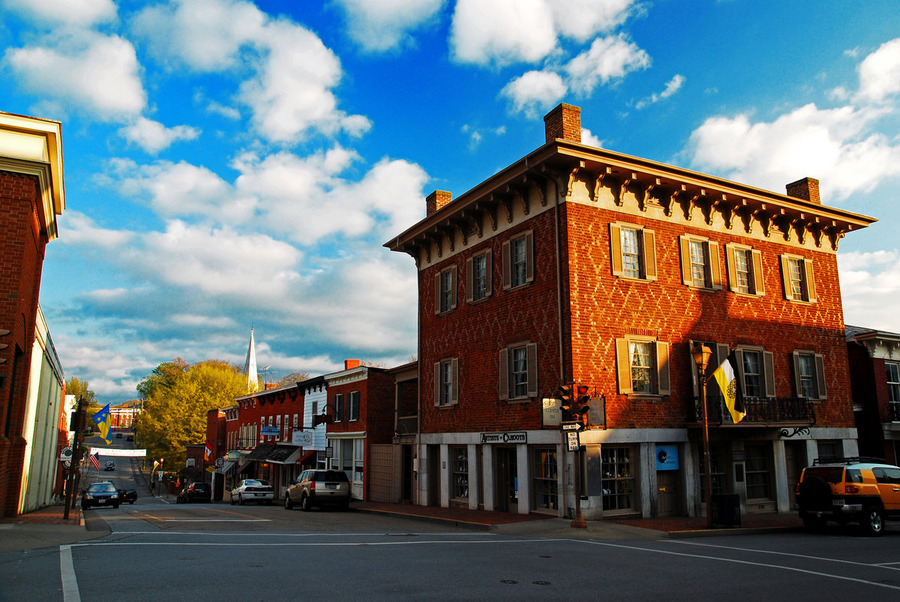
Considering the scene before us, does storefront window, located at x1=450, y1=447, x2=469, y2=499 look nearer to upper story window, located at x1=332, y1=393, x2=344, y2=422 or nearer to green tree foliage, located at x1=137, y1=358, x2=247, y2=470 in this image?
upper story window, located at x1=332, y1=393, x2=344, y2=422

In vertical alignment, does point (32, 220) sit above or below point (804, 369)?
above

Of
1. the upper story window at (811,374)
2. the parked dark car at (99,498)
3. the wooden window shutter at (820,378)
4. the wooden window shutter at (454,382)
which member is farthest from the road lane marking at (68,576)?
the parked dark car at (99,498)

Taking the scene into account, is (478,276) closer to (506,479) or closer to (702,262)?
(506,479)

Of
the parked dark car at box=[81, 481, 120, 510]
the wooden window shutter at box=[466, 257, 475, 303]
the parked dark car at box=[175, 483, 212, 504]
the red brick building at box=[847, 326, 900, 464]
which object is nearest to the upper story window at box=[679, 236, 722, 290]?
the wooden window shutter at box=[466, 257, 475, 303]

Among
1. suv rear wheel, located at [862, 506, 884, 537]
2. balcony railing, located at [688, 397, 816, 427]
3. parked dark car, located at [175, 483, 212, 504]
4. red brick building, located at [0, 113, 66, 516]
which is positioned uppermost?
red brick building, located at [0, 113, 66, 516]

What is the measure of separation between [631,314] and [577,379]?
3.22m

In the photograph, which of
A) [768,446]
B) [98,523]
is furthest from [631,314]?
[98,523]

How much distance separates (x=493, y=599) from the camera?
823cm

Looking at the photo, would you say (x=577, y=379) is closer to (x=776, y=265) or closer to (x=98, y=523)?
(x=776, y=265)

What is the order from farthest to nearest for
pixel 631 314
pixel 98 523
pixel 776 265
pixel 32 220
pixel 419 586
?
1. pixel 776 265
2. pixel 631 314
3. pixel 98 523
4. pixel 32 220
5. pixel 419 586

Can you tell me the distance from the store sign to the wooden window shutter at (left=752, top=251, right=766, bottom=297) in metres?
10.4

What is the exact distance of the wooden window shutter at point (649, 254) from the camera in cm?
2194

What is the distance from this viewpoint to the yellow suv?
55.5 ft

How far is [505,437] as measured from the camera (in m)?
22.3
